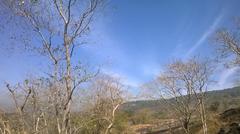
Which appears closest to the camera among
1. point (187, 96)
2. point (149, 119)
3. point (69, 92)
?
point (69, 92)

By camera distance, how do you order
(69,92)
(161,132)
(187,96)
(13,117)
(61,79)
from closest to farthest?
1. (69,92)
2. (61,79)
3. (13,117)
4. (187,96)
5. (161,132)

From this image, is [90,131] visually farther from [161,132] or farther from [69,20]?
[69,20]

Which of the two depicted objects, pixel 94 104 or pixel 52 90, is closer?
pixel 52 90

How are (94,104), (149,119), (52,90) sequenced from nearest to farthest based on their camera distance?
(52,90)
(94,104)
(149,119)

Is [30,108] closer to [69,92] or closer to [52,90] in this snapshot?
[52,90]


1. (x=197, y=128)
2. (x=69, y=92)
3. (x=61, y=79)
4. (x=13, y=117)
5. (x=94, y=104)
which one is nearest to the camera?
(x=69, y=92)

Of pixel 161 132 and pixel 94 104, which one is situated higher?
pixel 94 104

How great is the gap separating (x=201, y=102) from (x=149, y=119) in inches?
2370

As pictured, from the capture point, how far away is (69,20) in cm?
1767

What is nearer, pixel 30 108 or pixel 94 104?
pixel 30 108

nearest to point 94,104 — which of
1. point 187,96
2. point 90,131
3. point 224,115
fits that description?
point 90,131

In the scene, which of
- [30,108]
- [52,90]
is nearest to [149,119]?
[30,108]

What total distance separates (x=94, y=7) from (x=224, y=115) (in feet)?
159

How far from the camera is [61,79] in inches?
715
